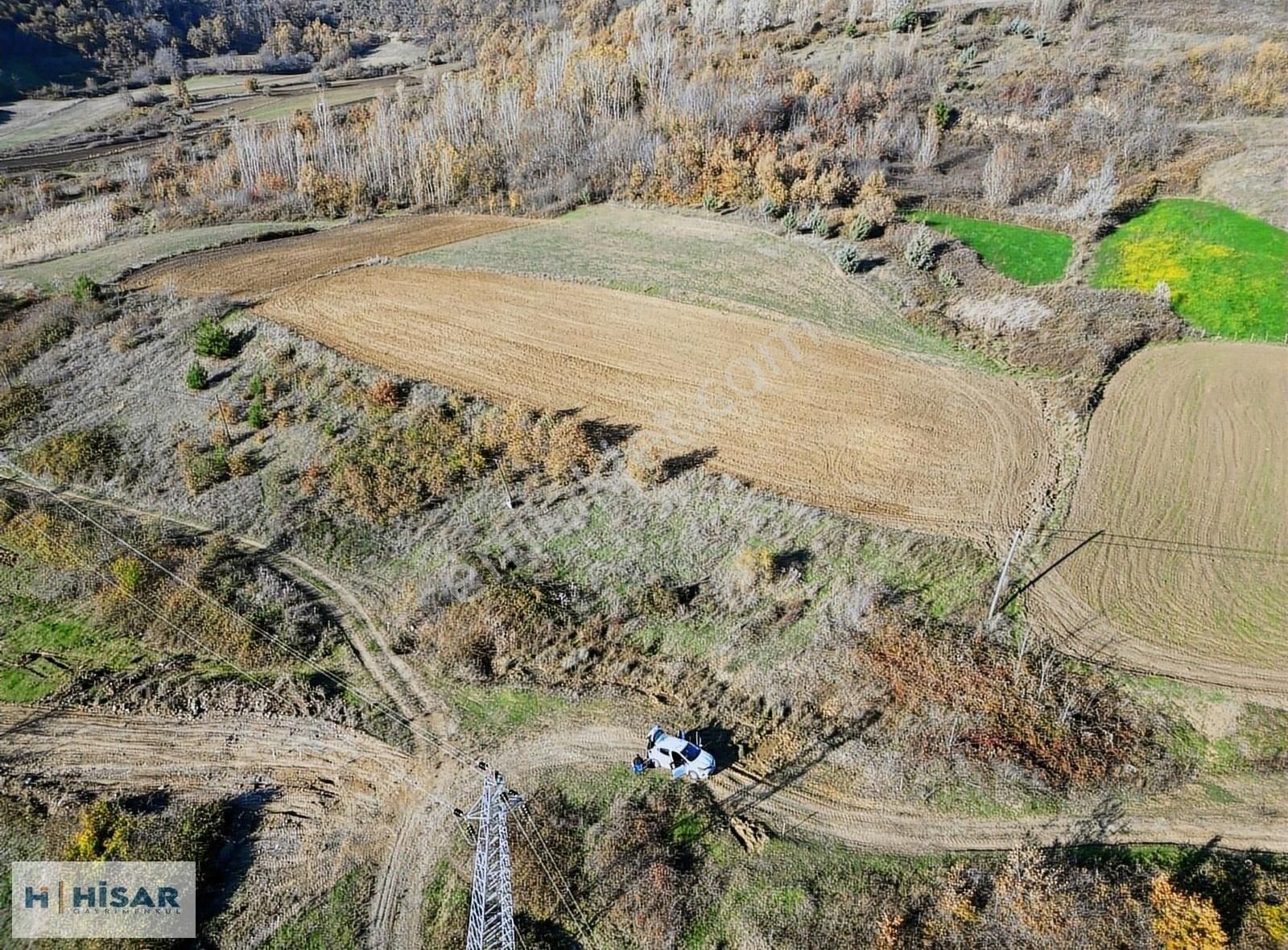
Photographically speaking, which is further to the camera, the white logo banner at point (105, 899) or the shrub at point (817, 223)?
the shrub at point (817, 223)

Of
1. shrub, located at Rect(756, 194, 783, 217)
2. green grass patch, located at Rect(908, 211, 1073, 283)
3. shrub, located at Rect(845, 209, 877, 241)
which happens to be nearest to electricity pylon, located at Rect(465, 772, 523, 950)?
green grass patch, located at Rect(908, 211, 1073, 283)

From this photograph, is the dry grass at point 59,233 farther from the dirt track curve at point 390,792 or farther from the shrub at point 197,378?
the dirt track curve at point 390,792

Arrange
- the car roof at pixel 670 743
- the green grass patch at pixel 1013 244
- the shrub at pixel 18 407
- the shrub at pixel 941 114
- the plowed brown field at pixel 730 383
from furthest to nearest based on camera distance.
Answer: the shrub at pixel 941 114 → the green grass patch at pixel 1013 244 → the shrub at pixel 18 407 → the plowed brown field at pixel 730 383 → the car roof at pixel 670 743

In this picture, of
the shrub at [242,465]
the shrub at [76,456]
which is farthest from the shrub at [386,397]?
the shrub at [76,456]

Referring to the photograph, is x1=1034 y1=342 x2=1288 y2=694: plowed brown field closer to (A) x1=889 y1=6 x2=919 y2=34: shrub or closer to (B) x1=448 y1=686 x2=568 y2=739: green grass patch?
(B) x1=448 y1=686 x2=568 y2=739: green grass patch

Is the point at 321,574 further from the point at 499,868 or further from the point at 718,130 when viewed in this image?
the point at 718,130

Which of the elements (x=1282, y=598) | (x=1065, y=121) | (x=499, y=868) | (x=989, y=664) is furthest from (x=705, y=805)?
(x=1065, y=121)
